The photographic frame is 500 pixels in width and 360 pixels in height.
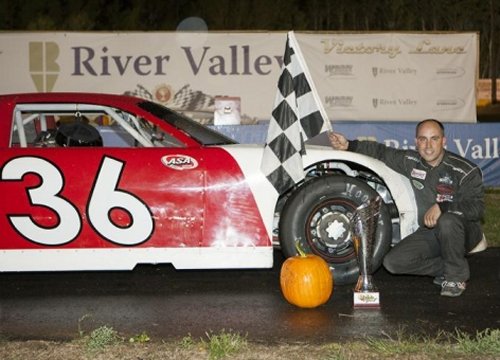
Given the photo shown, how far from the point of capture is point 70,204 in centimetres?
584

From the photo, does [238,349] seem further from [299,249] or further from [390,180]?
[390,180]

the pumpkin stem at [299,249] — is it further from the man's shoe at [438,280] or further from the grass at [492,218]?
the grass at [492,218]

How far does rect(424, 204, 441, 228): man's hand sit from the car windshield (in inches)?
67.5

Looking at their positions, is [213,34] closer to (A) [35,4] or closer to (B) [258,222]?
(B) [258,222]

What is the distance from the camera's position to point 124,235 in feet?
19.2

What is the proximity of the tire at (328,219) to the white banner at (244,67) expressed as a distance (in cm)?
888

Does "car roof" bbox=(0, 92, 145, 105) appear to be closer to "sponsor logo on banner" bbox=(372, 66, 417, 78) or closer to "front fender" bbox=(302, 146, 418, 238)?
"front fender" bbox=(302, 146, 418, 238)

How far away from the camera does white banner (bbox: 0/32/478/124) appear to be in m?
14.9

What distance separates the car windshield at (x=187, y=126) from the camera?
20.3 feet

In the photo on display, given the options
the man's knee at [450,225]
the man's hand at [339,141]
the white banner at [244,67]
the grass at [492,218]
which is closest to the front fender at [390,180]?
the man's hand at [339,141]

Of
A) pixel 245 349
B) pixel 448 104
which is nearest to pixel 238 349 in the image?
pixel 245 349

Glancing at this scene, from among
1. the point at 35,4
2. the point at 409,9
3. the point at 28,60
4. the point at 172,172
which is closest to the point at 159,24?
the point at 35,4

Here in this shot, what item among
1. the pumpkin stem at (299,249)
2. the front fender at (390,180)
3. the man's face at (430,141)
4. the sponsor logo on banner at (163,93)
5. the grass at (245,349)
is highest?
the sponsor logo on banner at (163,93)

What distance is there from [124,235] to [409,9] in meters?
72.3
